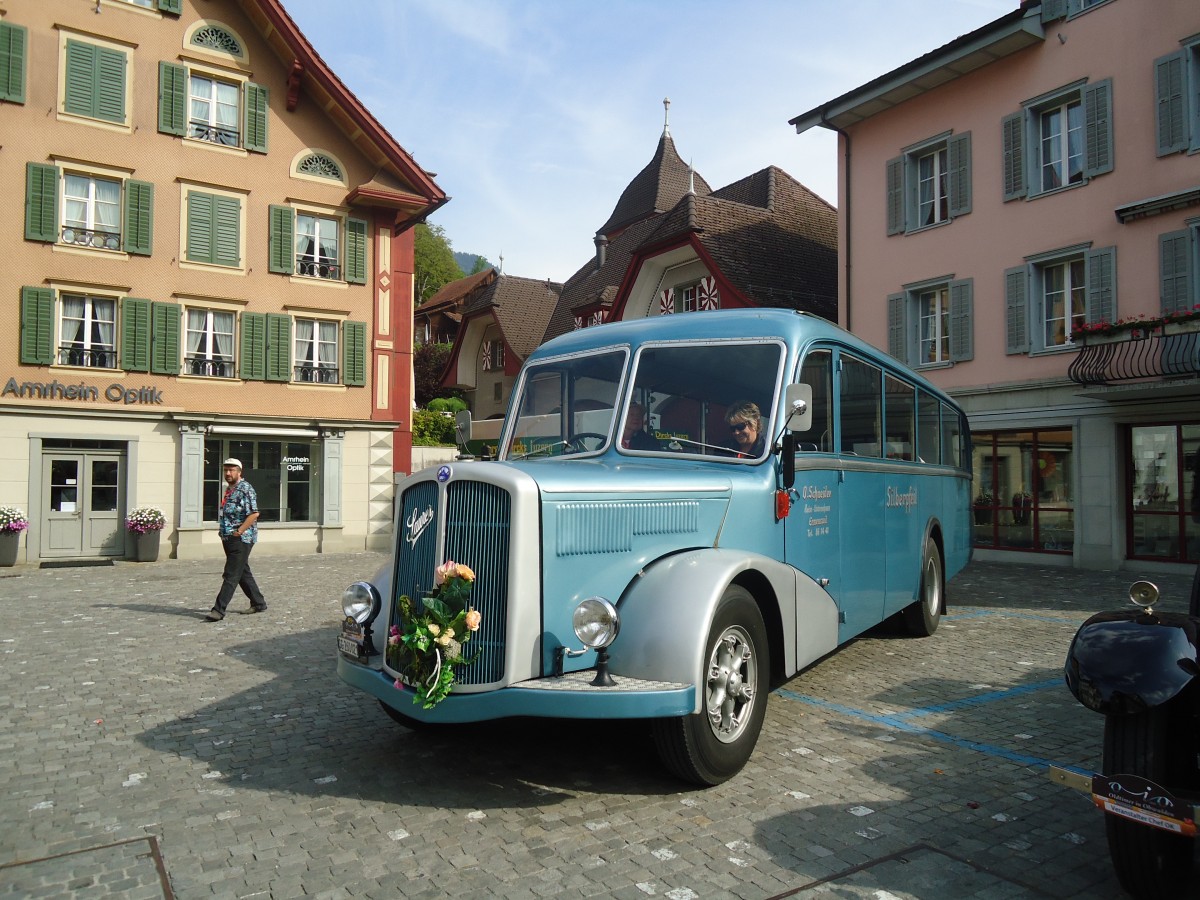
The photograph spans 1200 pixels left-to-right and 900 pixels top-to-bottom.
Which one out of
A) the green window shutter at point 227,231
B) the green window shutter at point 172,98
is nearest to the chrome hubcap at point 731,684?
the green window shutter at point 227,231

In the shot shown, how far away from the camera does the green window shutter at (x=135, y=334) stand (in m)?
18.8

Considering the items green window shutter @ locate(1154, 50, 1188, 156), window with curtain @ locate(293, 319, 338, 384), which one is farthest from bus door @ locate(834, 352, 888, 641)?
window with curtain @ locate(293, 319, 338, 384)

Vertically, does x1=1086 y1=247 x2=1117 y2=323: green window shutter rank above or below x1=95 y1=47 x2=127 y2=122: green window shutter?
below

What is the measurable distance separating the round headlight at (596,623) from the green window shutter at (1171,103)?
15345 mm

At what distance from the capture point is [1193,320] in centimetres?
1375

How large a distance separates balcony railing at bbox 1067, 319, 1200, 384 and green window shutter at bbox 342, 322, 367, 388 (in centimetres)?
1538

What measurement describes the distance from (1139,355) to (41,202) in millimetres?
20724

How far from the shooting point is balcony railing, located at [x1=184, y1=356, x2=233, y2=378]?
64.8 feet

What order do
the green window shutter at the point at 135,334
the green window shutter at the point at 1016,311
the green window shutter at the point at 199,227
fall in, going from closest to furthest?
the green window shutter at the point at 1016,311 → the green window shutter at the point at 135,334 → the green window shutter at the point at 199,227

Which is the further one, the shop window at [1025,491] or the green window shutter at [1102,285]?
the shop window at [1025,491]

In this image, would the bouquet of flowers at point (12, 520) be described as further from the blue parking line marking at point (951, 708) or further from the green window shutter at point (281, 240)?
the blue parking line marking at point (951, 708)

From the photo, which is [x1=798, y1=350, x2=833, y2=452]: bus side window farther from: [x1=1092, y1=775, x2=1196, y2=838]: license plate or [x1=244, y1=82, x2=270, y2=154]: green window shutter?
[x1=244, y1=82, x2=270, y2=154]: green window shutter

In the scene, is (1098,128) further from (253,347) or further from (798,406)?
(253,347)

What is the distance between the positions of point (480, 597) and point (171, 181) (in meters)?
18.8
